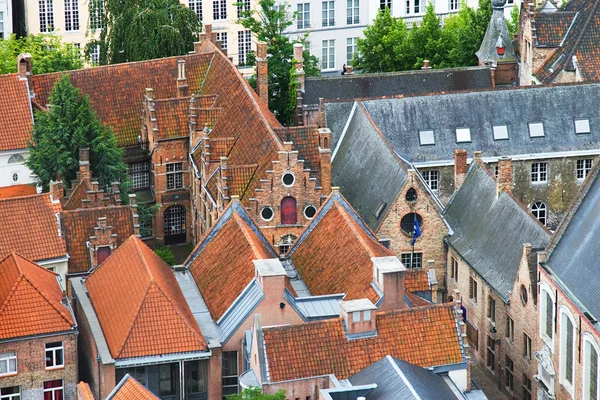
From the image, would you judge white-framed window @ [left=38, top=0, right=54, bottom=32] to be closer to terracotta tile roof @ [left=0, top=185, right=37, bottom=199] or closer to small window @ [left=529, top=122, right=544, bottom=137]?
terracotta tile roof @ [left=0, top=185, right=37, bottom=199]

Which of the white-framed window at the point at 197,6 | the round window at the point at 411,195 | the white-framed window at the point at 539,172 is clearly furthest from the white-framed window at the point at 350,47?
the round window at the point at 411,195

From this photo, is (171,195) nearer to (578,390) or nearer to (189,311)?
(189,311)

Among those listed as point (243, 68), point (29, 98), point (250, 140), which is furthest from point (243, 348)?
point (243, 68)

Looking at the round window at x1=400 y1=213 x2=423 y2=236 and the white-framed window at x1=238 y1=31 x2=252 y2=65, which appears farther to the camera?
the white-framed window at x1=238 y1=31 x2=252 y2=65

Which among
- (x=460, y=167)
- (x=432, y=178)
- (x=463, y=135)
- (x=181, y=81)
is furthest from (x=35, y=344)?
(x=181, y=81)

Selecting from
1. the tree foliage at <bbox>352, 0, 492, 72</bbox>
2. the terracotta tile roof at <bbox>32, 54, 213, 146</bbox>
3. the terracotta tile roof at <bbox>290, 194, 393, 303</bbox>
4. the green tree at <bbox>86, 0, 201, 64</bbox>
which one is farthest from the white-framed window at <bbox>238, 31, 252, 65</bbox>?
the terracotta tile roof at <bbox>290, 194, 393, 303</bbox>

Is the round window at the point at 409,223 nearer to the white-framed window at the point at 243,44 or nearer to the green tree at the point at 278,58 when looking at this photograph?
the green tree at the point at 278,58

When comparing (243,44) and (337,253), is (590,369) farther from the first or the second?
(243,44)
